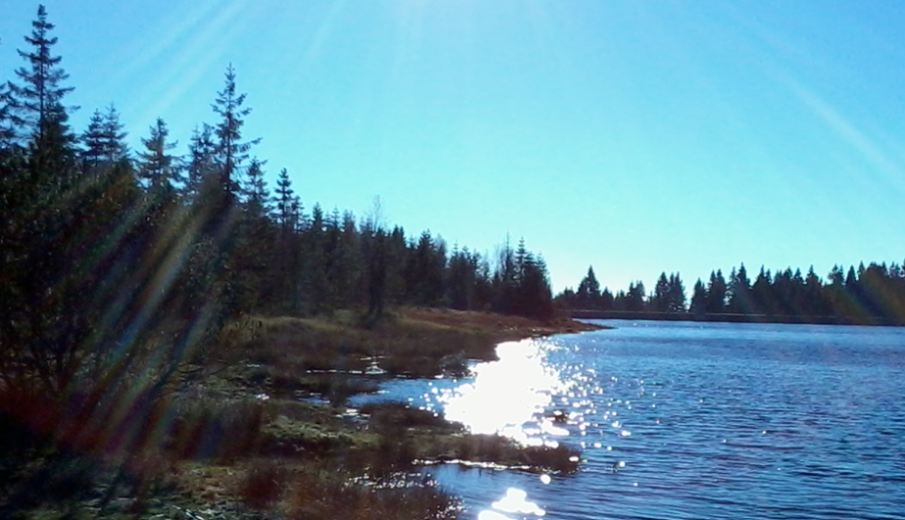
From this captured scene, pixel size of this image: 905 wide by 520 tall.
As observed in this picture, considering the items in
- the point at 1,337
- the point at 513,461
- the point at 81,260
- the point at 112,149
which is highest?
the point at 112,149

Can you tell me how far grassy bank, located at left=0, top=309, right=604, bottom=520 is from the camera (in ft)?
42.5

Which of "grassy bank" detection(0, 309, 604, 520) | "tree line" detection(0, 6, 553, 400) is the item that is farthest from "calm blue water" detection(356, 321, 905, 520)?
"tree line" detection(0, 6, 553, 400)

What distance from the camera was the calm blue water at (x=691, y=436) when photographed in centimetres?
1844

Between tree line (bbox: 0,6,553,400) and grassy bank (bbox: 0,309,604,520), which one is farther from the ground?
tree line (bbox: 0,6,553,400)

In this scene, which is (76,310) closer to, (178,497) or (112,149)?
(178,497)

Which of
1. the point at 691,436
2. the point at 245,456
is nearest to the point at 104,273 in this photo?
the point at 245,456

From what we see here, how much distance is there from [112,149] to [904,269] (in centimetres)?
17650

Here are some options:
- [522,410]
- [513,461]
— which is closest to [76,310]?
[513,461]

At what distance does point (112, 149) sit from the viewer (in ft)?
187

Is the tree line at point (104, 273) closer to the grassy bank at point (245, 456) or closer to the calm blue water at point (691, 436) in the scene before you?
the grassy bank at point (245, 456)

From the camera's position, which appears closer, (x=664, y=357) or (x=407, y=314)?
(x=664, y=357)

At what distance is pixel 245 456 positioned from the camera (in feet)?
60.4

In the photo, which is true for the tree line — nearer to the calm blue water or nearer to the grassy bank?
the grassy bank

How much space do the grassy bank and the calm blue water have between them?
1613 mm
